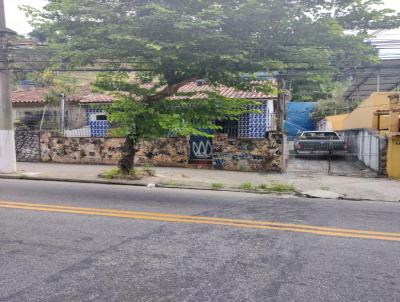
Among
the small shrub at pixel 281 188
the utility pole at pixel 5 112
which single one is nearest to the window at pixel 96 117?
the utility pole at pixel 5 112

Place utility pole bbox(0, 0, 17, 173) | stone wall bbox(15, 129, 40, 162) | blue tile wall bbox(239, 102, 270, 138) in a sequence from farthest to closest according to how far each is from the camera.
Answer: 1. blue tile wall bbox(239, 102, 270, 138)
2. stone wall bbox(15, 129, 40, 162)
3. utility pole bbox(0, 0, 17, 173)

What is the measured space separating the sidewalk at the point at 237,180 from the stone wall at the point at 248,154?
75 centimetres

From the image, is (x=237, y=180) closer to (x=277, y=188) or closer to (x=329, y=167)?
(x=277, y=188)

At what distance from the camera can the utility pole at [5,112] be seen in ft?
44.7

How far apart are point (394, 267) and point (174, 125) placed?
7.52 meters

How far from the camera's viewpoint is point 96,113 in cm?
2106

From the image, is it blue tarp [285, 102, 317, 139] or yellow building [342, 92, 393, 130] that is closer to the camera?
yellow building [342, 92, 393, 130]

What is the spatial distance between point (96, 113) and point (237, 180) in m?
10.4

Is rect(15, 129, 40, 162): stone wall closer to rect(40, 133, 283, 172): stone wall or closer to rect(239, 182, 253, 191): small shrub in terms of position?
rect(40, 133, 283, 172): stone wall

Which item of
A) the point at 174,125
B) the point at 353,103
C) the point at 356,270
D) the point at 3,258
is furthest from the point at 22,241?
the point at 353,103

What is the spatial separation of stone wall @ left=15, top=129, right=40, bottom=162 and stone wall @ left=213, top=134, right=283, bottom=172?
8177 millimetres

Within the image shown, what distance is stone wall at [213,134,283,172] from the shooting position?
15961 mm

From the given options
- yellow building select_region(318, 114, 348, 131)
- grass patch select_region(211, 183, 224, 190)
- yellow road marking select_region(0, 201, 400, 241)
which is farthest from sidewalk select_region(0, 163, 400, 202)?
yellow building select_region(318, 114, 348, 131)

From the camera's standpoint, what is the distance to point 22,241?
589 cm
